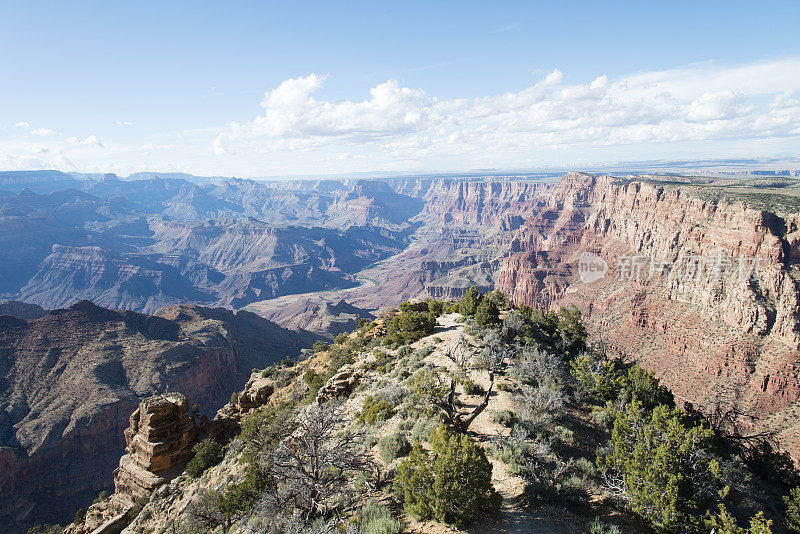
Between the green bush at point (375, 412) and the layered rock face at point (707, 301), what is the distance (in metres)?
41.7

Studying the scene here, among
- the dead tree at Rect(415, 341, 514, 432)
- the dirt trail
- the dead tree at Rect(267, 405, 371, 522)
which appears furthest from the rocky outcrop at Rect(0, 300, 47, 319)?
the dirt trail

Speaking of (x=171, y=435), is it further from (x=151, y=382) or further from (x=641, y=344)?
(x=641, y=344)

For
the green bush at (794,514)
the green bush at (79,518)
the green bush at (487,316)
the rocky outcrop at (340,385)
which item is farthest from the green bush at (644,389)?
the green bush at (79,518)

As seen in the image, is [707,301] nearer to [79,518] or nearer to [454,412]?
[454,412]

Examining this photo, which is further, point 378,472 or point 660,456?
point 378,472

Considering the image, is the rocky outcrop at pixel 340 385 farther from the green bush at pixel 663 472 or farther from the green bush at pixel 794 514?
the green bush at pixel 794 514

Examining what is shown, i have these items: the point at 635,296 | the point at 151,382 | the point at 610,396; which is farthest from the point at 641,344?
the point at 151,382

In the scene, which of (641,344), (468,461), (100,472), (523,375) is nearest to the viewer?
(468,461)

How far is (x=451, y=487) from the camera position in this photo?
1262cm

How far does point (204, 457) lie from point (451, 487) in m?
25.0

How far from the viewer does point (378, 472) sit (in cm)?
1591

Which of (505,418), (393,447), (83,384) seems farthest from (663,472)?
(83,384)

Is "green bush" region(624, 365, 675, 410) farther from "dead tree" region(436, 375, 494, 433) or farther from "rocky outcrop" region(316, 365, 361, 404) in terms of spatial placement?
"rocky outcrop" region(316, 365, 361, 404)

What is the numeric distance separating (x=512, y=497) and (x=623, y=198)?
16950 cm
